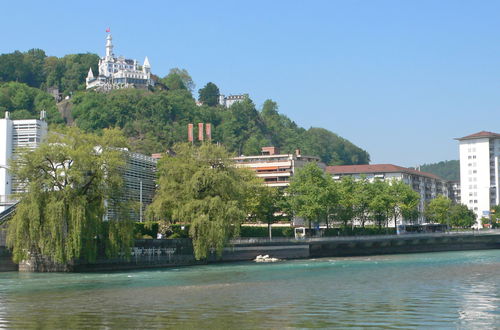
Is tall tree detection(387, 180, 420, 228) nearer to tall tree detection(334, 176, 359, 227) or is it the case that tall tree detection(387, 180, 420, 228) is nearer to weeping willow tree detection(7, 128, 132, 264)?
tall tree detection(334, 176, 359, 227)

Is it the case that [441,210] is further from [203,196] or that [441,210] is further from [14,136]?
[14,136]

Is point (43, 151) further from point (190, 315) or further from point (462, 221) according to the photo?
point (462, 221)

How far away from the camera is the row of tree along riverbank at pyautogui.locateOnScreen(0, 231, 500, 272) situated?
68.9 m

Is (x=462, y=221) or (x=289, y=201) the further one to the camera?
(x=462, y=221)

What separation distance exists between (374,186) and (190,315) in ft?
348

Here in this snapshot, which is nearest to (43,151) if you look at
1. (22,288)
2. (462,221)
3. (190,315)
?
(22,288)

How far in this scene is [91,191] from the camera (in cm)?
6719

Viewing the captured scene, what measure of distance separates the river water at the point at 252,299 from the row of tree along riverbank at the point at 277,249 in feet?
12.6

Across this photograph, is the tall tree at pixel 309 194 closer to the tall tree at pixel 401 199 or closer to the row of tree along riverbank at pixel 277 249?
the row of tree along riverbank at pixel 277 249

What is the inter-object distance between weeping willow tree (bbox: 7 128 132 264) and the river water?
2.85m

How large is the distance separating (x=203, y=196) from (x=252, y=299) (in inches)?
1578

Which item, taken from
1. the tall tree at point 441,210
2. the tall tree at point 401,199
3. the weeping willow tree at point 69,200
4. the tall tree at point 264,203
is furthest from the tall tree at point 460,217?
the weeping willow tree at point 69,200

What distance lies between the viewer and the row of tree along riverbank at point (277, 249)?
226 feet

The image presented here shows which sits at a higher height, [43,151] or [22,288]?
[43,151]
